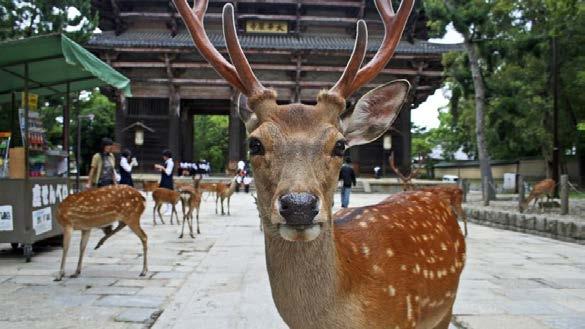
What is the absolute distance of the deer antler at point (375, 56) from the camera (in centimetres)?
221

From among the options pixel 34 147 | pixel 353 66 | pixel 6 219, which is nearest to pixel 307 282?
pixel 353 66

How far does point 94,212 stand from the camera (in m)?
5.50

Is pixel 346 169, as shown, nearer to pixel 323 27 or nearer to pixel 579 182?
pixel 323 27

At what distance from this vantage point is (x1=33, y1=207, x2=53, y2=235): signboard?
6432 mm

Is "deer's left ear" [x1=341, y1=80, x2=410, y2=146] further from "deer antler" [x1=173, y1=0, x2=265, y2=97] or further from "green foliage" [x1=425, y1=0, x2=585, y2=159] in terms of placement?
"green foliage" [x1=425, y1=0, x2=585, y2=159]

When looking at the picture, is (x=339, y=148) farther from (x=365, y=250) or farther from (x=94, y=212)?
(x=94, y=212)

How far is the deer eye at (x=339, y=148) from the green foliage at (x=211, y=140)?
49.0 meters

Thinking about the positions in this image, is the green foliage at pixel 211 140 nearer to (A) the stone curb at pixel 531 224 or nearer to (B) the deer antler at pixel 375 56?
(A) the stone curb at pixel 531 224

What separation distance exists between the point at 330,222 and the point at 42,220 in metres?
5.82

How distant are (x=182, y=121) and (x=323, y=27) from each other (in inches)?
359

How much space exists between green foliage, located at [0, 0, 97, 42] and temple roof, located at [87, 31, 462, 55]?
23.7ft

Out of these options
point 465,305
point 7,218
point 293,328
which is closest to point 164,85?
point 7,218

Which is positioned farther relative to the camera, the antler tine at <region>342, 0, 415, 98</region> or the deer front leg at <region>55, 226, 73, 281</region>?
the deer front leg at <region>55, 226, 73, 281</region>

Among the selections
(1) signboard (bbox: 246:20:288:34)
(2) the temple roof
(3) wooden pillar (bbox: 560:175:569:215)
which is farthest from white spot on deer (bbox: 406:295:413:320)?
(1) signboard (bbox: 246:20:288:34)
